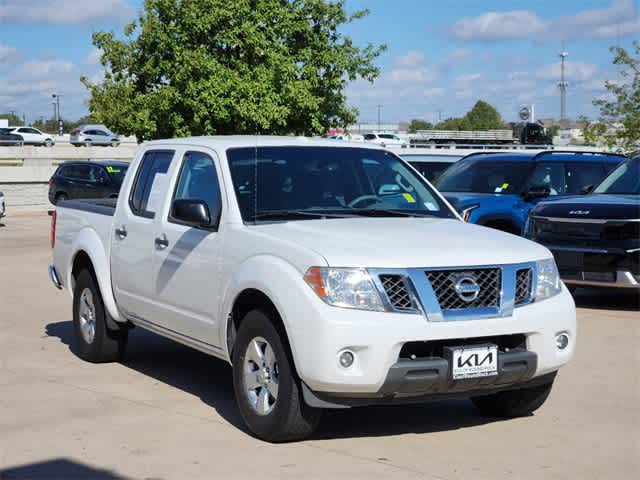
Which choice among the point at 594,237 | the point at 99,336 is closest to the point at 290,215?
the point at 99,336

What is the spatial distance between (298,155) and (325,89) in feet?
104

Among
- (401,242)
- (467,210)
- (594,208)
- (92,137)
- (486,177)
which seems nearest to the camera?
(401,242)

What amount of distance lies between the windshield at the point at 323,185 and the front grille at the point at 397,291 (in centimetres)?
120

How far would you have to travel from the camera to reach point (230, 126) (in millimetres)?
37750

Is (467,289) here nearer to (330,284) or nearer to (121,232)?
(330,284)

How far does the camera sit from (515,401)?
725 centimetres

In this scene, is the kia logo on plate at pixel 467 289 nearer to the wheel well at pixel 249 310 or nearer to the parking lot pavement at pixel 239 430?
the parking lot pavement at pixel 239 430

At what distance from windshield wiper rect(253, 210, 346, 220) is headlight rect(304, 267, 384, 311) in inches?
43.0

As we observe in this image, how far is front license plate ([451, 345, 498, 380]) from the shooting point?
20.3ft

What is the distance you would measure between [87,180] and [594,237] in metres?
20.6

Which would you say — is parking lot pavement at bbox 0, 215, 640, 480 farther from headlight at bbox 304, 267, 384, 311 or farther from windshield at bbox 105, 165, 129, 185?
windshield at bbox 105, 165, 129, 185

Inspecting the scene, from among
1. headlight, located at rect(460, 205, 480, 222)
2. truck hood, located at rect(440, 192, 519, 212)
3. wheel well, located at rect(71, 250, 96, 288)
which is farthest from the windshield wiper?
→ truck hood, located at rect(440, 192, 519, 212)

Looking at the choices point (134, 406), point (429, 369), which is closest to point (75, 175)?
point (134, 406)

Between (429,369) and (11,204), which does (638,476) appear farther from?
(11,204)
